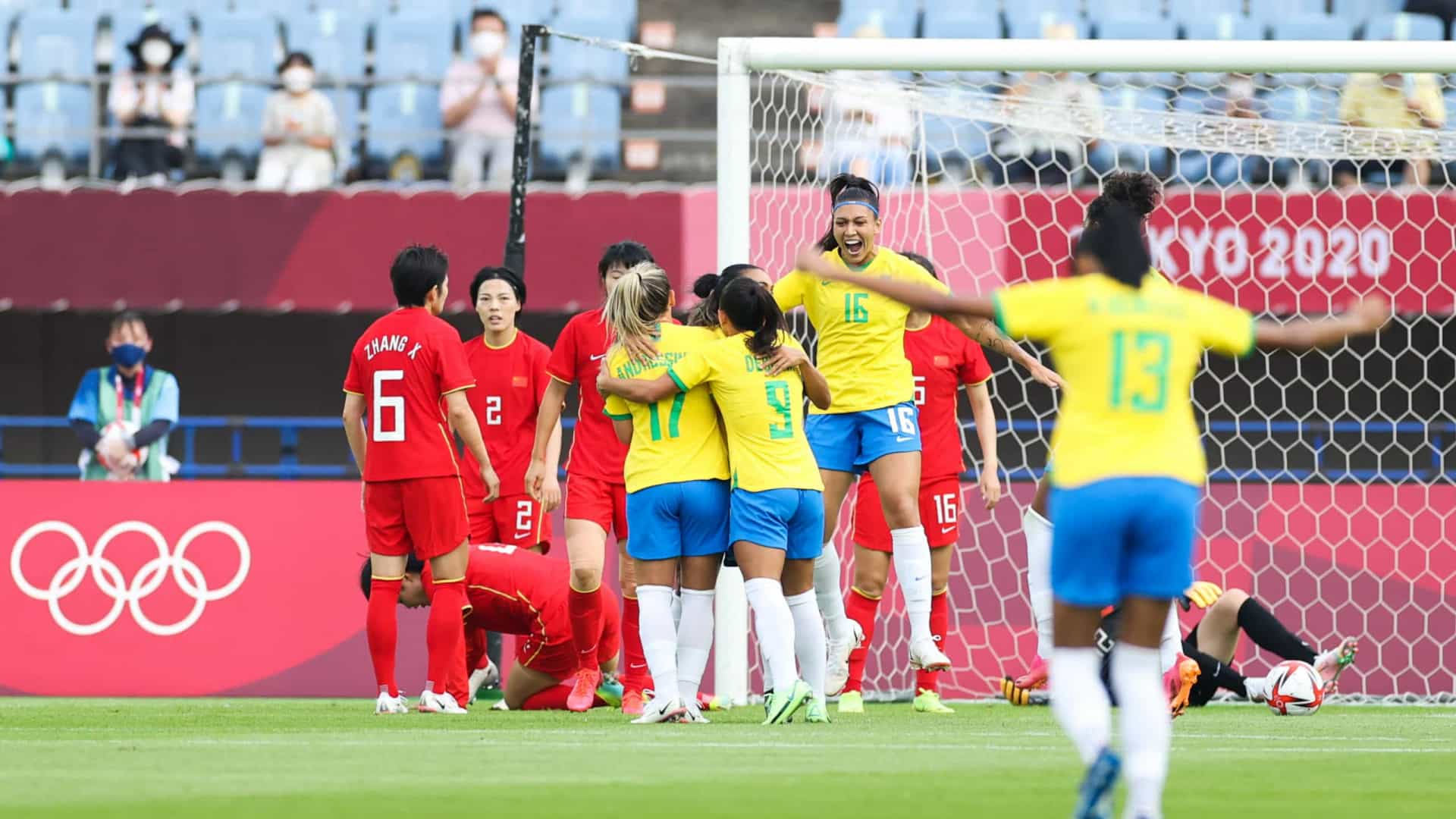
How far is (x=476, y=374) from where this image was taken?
33.1ft

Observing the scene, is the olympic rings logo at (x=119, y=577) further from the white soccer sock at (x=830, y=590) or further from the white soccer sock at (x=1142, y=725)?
the white soccer sock at (x=1142, y=725)

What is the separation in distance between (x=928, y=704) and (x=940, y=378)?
1672mm

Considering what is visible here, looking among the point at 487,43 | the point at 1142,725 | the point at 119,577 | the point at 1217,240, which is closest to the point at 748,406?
the point at 1142,725

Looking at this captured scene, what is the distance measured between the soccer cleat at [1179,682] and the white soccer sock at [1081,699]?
3.73 m

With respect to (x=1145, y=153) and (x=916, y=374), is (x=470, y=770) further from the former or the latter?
(x=1145, y=153)

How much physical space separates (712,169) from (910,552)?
872 cm

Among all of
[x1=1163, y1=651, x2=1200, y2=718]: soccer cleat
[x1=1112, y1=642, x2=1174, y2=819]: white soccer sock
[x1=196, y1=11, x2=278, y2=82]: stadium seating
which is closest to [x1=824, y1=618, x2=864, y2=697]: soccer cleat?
[x1=1163, y1=651, x2=1200, y2=718]: soccer cleat

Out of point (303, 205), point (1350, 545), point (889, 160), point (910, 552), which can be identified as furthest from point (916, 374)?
point (303, 205)

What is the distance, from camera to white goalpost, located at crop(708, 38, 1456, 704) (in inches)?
411

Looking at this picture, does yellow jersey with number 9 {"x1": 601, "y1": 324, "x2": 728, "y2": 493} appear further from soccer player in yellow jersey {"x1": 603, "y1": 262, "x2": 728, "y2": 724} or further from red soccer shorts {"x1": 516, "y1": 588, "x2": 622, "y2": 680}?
red soccer shorts {"x1": 516, "y1": 588, "x2": 622, "y2": 680}

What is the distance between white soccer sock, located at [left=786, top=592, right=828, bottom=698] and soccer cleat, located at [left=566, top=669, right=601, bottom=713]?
4.54ft

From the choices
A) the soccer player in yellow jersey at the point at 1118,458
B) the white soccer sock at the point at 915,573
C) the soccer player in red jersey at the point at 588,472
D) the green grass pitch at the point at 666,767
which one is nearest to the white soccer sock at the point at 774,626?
the green grass pitch at the point at 666,767

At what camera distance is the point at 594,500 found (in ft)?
30.4

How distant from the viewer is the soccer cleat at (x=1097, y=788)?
4555mm
